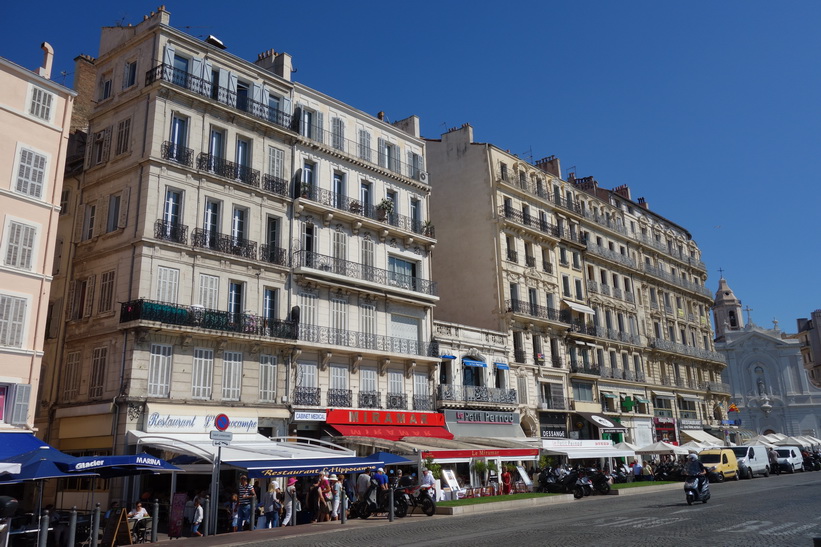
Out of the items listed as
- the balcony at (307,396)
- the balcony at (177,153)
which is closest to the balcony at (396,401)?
the balcony at (307,396)

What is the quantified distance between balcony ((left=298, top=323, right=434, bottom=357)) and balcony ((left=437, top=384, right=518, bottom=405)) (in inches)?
76.5

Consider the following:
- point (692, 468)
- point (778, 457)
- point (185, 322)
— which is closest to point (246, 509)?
point (185, 322)

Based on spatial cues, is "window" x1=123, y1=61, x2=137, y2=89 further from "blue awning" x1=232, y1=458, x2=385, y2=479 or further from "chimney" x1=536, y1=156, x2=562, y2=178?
"chimney" x1=536, y1=156, x2=562, y2=178

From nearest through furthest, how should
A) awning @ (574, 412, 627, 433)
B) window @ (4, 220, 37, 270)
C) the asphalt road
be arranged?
the asphalt road
window @ (4, 220, 37, 270)
awning @ (574, 412, 627, 433)

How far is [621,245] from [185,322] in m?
35.8

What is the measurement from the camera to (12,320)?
1980 cm

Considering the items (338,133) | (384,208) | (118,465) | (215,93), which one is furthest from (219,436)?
(338,133)

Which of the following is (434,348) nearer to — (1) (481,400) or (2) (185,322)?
(1) (481,400)

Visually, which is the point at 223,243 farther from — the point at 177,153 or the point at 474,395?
the point at 474,395

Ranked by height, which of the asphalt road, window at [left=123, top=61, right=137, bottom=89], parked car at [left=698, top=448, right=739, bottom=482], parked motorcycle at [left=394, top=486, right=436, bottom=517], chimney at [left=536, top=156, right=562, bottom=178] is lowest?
the asphalt road

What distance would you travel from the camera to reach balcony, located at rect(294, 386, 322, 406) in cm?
2631

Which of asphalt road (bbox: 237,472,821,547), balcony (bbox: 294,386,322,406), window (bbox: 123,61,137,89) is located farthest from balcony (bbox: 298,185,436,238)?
asphalt road (bbox: 237,472,821,547)

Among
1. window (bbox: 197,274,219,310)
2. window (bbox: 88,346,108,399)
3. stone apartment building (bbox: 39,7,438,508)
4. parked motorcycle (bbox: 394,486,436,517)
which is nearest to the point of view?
parked motorcycle (bbox: 394,486,436,517)

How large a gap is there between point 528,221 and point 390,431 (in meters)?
17.3
